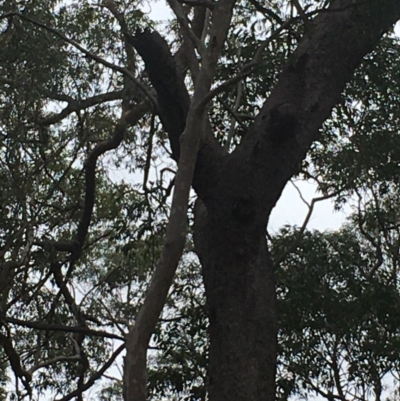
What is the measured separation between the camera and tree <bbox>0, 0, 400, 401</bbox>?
3971 millimetres

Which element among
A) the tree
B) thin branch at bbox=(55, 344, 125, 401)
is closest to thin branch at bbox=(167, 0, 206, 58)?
the tree

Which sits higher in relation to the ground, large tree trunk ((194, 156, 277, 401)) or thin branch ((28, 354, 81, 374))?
thin branch ((28, 354, 81, 374))

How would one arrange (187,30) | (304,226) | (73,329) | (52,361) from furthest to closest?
1. (304,226)
2. (52,361)
3. (73,329)
4. (187,30)

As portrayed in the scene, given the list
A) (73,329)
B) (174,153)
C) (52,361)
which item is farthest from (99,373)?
(174,153)

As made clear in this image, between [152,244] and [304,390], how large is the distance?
7.24 ft

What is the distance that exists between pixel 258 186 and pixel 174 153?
0.64 m

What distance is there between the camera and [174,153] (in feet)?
15.4

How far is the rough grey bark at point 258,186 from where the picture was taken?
155 inches

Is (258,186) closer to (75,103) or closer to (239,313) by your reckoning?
(239,313)

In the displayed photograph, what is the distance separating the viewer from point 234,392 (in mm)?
3828

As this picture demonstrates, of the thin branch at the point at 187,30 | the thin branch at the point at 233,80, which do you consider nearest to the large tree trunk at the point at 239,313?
the thin branch at the point at 233,80

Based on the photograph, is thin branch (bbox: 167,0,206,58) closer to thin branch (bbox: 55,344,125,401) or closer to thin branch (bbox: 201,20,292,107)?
thin branch (bbox: 201,20,292,107)

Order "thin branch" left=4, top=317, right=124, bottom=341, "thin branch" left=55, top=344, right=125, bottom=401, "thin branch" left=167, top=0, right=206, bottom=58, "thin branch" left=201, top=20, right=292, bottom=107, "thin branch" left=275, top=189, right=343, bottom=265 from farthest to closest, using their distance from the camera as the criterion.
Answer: "thin branch" left=275, top=189, right=343, bottom=265 → "thin branch" left=55, top=344, right=125, bottom=401 → "thin branch" left=4, top=317, right=124, bottom=341 → "thin branch" left=167, top=0, right=206, bottom=58 → "thin branch" left=201, top=20, right=292, bottom=107

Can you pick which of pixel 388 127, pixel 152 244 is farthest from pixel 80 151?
pixel 388 127
